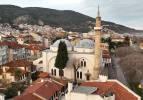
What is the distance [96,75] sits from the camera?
44469 millimetres

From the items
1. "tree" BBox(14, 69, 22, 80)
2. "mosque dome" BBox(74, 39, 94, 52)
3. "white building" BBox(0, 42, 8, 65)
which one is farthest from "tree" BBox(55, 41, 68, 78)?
"white building" BBox(0, 42, 8, 65)

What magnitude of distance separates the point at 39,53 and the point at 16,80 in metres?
29.6

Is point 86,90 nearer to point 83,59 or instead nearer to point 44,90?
point 44,90

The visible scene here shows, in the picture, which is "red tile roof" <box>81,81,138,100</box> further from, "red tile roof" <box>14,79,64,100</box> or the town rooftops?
"red tile roof" <box>14,79,64,100</box>

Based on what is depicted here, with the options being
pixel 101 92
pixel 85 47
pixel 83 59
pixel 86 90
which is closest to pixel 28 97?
pixel 86 90

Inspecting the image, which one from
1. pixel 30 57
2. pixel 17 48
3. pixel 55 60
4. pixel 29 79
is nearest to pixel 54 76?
pixel 55 60

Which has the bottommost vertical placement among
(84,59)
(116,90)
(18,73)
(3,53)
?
(18,73)

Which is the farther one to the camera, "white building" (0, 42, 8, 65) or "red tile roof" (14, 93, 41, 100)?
"white building" (0, 42, 8, 65)

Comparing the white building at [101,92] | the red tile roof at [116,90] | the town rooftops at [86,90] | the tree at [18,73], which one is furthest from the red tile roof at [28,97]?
the tree at [18,73]

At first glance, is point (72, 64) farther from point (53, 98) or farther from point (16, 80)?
point (53, 98)

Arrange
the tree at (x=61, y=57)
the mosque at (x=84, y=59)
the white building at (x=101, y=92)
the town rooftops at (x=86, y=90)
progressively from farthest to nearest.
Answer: the mosque at (x=84, y=59) < the tree at (x=61, y=57) < the town rooftops at (x=86, y=90) < the white building at (x=101, y=92)

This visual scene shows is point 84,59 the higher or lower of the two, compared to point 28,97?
higher

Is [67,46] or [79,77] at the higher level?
[67,46]

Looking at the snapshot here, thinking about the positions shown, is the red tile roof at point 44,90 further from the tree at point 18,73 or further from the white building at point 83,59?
the white building at point 83,59
